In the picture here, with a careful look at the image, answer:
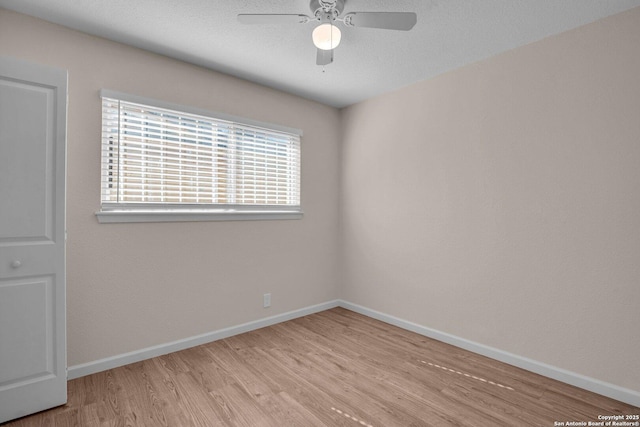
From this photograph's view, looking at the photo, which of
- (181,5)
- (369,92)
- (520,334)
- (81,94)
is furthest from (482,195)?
(81,94)

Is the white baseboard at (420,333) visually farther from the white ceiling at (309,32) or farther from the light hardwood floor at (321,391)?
the white ceiling at (309,32)

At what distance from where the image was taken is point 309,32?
2.33 metres

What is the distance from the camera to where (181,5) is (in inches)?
78.8

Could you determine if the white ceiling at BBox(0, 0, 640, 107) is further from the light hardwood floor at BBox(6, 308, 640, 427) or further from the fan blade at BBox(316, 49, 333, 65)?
the light hardwood floor at BBox(6, 308, 640, 427)

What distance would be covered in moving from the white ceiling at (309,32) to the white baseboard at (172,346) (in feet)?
7.96

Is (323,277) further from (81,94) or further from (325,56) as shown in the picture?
(81,94)

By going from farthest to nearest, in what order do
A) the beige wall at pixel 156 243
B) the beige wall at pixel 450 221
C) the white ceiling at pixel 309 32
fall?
the beige wall at pixel 156 243, the beige wall at pixel 450 221, the white ceiling at pixel 309 32

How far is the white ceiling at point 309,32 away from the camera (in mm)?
1997

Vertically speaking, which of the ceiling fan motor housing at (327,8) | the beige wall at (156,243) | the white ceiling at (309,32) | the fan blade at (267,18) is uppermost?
the white ceiling at (309,32)

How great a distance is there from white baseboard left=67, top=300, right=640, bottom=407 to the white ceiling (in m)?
2.43

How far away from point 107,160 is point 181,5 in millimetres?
1247

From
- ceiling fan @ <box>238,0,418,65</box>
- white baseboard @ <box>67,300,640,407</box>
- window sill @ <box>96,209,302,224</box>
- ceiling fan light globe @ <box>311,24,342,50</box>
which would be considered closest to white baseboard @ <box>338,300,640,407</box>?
white baseboard @ <box>67,300,640,407</box>

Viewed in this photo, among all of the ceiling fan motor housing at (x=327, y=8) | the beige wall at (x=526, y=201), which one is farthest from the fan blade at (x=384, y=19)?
the beige wall at (x=526, y=201)

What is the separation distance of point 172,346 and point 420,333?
7.56 ft
